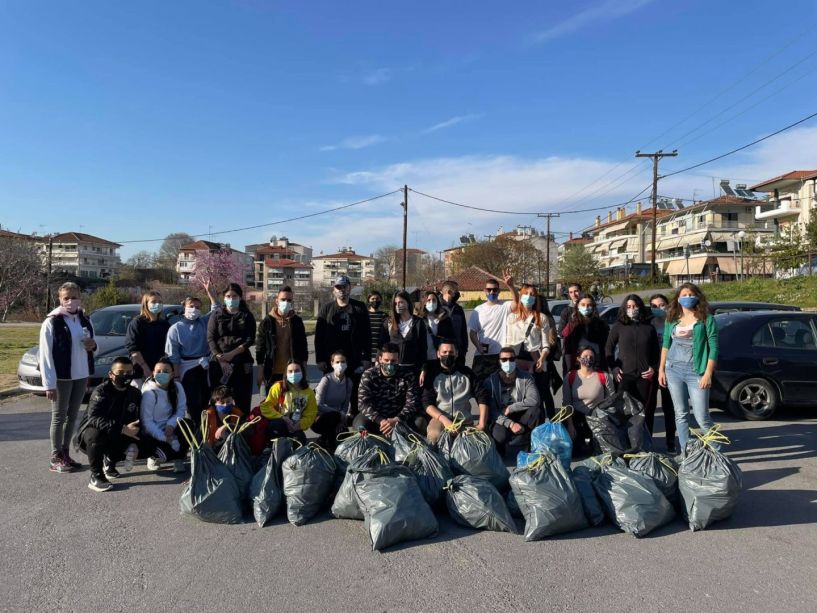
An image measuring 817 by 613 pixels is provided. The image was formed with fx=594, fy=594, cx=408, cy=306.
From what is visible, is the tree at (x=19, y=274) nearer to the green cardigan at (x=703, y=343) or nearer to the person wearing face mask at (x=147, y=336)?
the person wearing face mask at (x=147, y=336)

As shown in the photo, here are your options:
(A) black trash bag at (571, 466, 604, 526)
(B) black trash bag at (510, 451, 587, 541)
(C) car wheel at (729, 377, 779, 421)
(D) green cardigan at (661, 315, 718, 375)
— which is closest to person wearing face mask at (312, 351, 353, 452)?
(B) black trash bag at (510, 451, 587, 541)

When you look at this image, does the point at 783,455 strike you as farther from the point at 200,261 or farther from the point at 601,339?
the point at 200,261

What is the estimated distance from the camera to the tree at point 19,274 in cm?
2716

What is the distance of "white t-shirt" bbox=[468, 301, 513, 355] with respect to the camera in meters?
7.04

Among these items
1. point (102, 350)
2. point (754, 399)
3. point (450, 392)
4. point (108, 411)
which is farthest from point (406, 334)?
point (102, 350)

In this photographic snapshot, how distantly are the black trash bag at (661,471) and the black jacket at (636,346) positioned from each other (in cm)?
184

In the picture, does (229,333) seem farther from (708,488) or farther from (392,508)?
(708,488)

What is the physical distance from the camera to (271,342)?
260 inches

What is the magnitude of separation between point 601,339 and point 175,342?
476cm

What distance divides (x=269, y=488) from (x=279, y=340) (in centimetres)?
239

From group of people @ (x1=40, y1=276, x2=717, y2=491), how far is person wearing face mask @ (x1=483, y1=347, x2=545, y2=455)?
0.01m

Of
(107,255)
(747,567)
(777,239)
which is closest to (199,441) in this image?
(747,567)

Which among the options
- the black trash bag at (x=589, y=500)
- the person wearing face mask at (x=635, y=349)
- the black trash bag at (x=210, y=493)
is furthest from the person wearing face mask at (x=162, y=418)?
the person wearing face mask at (x=635, y=349)

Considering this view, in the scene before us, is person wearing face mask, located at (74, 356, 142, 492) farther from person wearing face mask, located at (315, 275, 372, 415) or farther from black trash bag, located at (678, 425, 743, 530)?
black trash bag, located at (678, 425, 743, 530)
